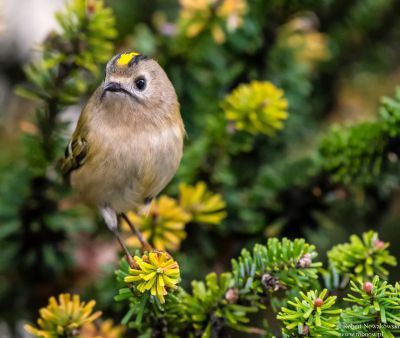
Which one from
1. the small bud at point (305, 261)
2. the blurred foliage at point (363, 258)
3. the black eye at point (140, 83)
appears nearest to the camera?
the small bud at point (305, 261)

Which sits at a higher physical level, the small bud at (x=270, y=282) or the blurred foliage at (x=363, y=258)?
the blurred foliage at (x=363, y=258)

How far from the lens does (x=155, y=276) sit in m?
1.28

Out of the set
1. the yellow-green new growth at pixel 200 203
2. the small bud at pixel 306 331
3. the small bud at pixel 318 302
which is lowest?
the small bud at pixel 306 331

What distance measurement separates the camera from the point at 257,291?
132cm

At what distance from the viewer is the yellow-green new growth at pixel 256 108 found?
1.75 meters

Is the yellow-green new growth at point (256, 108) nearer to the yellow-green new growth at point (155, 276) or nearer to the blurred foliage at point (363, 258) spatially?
the blurred foliage at point (363, 258)

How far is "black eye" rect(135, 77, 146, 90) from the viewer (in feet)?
6.04

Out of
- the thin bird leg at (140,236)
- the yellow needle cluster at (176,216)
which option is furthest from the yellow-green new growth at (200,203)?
the thin bird leg at (140,236)

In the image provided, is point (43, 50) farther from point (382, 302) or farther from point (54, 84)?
point (382, 302)

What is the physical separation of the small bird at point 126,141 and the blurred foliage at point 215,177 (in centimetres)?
5

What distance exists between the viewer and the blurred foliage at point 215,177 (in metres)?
1.40

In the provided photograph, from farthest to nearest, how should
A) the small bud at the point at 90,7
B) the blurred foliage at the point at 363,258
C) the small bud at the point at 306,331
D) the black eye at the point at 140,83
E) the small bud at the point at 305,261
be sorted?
the black eye at the point at 140,83 → the small bud at the point at 90,7 → the blurred foliage at the point at 363,258 → the small bud at the point at 305,261 → the small bud at the point at 306,331

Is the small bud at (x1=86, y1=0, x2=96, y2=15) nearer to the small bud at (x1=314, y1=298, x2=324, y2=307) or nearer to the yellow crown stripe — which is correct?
the yellow crown stripe

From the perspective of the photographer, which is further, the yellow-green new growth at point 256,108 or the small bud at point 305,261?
the yellow-green new growth at point 256,108
